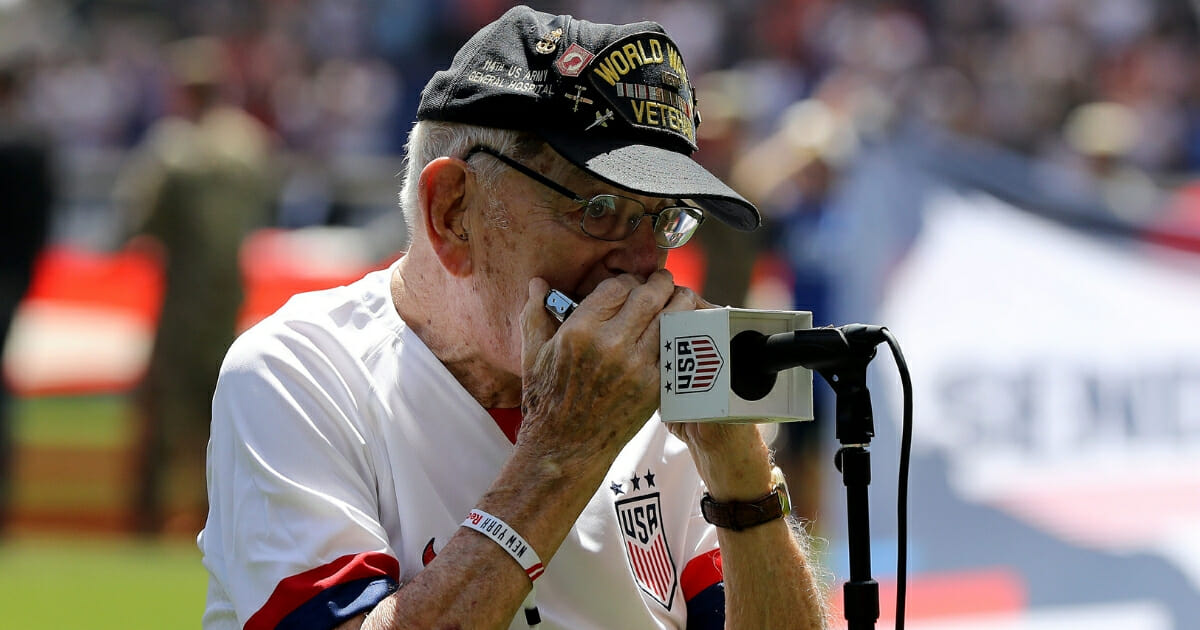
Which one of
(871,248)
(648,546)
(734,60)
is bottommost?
(648,546)

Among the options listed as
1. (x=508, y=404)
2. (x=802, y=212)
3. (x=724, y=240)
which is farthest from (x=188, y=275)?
(x=508, y=404)

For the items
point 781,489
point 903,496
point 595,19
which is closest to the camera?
point 903,496

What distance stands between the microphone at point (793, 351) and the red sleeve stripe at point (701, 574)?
58cm

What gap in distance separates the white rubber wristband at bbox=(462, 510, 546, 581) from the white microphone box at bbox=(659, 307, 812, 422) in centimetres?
29

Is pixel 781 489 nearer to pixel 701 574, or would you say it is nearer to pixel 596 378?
pixel 701 574

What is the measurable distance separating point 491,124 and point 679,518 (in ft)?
2.72

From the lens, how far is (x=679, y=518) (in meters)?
2.88

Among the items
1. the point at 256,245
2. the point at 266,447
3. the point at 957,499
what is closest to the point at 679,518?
the point at 266,447

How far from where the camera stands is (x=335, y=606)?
7.66ft

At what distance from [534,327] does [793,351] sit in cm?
44

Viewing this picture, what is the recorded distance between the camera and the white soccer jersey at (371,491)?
7.86 feet

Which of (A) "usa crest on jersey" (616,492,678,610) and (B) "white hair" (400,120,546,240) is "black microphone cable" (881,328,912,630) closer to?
(A) "usa crest on jersey" (616,492,678,610)

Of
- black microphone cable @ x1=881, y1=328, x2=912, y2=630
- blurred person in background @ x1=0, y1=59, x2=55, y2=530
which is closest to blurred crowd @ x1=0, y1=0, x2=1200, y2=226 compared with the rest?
blurred person in background @ x1=0, y1=59, x2=55, y2=530

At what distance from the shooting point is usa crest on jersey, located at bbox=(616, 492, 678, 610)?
2754 millimetres
